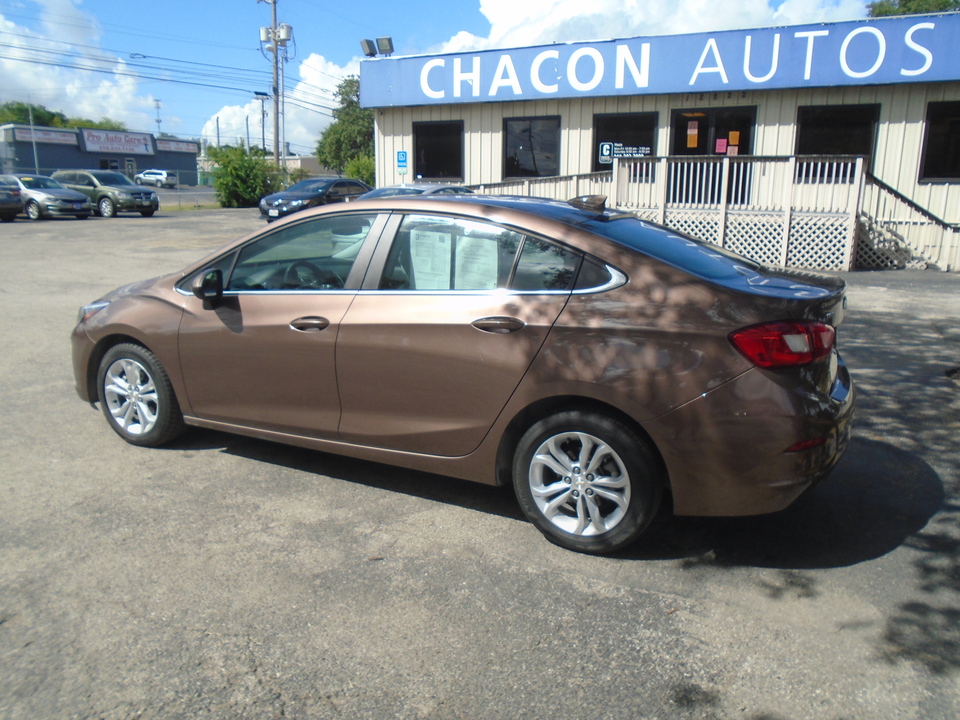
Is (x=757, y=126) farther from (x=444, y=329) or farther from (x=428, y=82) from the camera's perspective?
(x=444, y=329)

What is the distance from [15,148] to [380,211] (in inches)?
2592

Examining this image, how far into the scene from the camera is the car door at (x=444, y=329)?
3803 mm

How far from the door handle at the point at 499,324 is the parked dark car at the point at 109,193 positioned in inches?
1169

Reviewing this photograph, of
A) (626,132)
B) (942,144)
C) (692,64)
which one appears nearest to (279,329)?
(692,64)

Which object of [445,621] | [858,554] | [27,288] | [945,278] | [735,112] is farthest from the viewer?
[735,112]

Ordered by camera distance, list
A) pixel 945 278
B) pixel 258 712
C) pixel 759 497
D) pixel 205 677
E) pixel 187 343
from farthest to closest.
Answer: pixel 945 278 < pixel 187 343 < pixel 759 497 < pixel 205 677 < pixel 258 712

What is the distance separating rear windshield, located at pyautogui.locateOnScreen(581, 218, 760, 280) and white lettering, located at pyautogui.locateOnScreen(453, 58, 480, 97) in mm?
15249

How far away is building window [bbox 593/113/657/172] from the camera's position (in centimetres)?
1753

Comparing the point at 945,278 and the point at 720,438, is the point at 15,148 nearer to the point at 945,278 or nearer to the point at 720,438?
the point at 945,278

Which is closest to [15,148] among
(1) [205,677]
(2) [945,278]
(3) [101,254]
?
(3) [101,254]

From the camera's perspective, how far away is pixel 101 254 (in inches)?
672

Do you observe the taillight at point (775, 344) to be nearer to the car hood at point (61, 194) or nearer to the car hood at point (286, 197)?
the car hood at point (286, 197)

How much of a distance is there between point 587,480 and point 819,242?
12551 millimetres

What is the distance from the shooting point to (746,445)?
3387 mm
